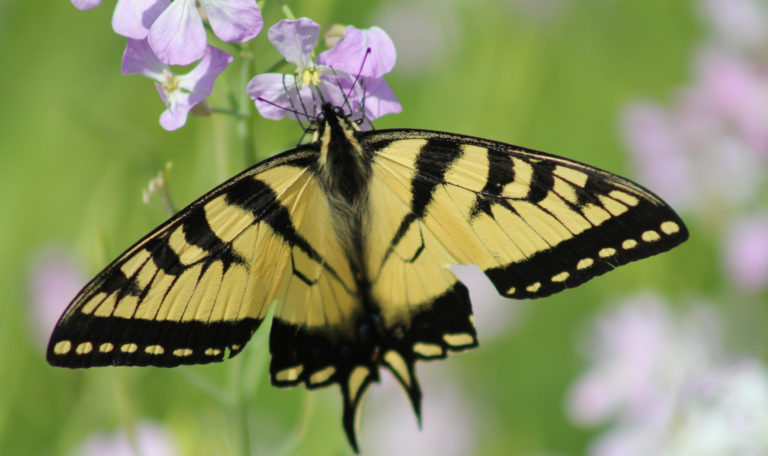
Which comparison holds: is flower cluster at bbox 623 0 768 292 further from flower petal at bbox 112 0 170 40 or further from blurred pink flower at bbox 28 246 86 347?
flower petal at bbox 112 0 170 40

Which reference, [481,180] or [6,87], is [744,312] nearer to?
[481,180]

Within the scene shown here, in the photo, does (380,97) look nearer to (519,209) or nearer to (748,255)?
(519,209)

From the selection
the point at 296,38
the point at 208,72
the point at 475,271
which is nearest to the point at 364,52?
the point at 296,38

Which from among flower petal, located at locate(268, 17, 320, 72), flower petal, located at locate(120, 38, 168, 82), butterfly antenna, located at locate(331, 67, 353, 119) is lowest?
butterfly antenna, located at locate(331, 67, 353, 119)

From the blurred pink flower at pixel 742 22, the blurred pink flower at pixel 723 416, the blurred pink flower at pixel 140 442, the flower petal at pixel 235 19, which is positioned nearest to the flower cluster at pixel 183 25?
the flower petal at pixel 235 19

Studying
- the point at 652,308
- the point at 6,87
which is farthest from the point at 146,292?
the point at 6,87

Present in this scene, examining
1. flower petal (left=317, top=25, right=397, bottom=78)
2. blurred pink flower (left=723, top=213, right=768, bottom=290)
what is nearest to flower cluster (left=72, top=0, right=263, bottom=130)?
flower petal (left=317, top=25, right=397, bottom=78)
